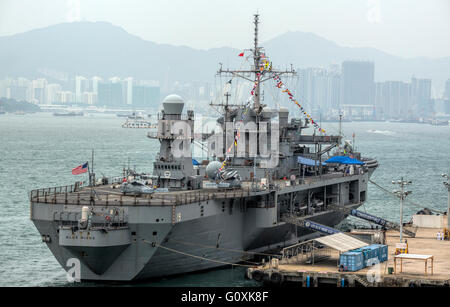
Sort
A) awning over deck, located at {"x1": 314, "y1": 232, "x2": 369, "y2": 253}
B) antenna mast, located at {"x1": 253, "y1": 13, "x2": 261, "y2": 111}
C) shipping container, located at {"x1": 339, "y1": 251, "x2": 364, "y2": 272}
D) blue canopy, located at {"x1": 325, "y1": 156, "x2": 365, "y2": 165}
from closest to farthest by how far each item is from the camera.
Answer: shipping container, located at {"x1": 339, "y1": 251, "x2": 364, "y2": 272}
awning over deck, located at {"x1": 314, "y1": 232, "x2": 369, "y2": 253}
antenna mast, located at {"x1": 253, "y1": 13, "x2": 261, "y2": 111}
blue canopy, located at {"x1": 325, "y1": 156, "x2": 365, "y2": 165}

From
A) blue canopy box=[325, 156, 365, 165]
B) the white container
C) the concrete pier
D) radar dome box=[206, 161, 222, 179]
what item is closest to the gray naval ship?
the white container

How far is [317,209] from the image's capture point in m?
49.0

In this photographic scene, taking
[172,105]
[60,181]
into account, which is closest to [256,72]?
[172,105]

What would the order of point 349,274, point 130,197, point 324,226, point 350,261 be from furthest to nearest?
point 324,226 → point 130,197 → point 350,261 → point 349,274

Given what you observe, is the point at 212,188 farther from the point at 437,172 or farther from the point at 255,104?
the point at 437,172

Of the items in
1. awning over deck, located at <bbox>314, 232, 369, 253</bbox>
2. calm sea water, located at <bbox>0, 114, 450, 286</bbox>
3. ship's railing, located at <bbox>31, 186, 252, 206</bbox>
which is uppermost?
ship's railing, located at <bbox>31, 186, 252, 206</bbox>

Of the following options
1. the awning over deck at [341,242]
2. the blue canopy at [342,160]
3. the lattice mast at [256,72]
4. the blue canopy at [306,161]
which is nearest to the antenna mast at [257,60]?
the lattice mast at [256,72]

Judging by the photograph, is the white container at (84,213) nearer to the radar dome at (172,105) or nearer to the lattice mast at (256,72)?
the radar dome at (172,105)

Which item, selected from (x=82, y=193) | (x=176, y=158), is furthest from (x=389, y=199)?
(x=82, y=193)

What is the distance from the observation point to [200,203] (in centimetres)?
3734

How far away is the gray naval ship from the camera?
3497 centimetres

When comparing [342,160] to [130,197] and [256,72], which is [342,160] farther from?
[130,197]

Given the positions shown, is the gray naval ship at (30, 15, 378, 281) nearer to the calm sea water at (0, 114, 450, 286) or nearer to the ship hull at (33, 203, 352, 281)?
the ship hull at (33, 203, 352, 281)

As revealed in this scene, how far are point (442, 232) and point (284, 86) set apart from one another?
45.5ft
